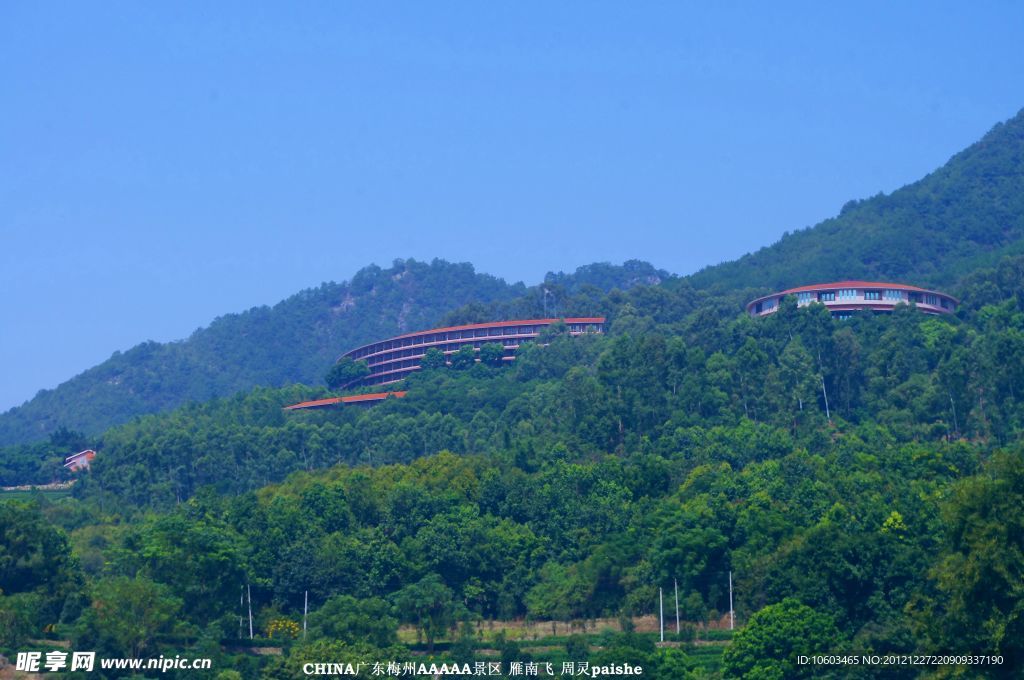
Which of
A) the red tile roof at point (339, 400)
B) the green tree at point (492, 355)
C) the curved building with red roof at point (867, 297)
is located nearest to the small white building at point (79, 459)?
the red tile roof at point (339, 400)

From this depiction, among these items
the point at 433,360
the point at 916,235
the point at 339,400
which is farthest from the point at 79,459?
the point at 916,235

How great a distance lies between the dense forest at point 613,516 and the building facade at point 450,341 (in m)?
15.8

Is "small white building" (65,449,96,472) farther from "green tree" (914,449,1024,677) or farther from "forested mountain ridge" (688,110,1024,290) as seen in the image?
"green tree" (914,449,1024,677)

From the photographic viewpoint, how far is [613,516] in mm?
64188

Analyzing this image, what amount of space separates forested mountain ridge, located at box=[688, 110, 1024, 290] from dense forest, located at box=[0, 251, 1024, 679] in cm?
2843

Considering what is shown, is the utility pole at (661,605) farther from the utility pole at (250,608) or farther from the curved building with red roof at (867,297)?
the curved building with red roof at (867,297)

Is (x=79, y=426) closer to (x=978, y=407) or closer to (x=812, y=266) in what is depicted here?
(x=812, y=266)

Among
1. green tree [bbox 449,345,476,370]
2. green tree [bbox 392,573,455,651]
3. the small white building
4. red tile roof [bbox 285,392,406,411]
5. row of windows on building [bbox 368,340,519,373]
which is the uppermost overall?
row of windows on building [bbox 368,340,519,373]

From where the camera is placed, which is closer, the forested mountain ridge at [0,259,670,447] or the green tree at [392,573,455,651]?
the green tree at [392,573,455,651]

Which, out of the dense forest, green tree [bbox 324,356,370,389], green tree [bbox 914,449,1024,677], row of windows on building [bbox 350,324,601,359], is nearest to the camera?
green tree [bbox 914,449,1024,677]

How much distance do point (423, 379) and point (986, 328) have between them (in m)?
37.2

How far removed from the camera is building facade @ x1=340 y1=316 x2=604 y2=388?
11162cm

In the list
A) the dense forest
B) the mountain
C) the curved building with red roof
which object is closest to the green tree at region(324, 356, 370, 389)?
the mountain

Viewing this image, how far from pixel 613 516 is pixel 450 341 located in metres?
50.6
